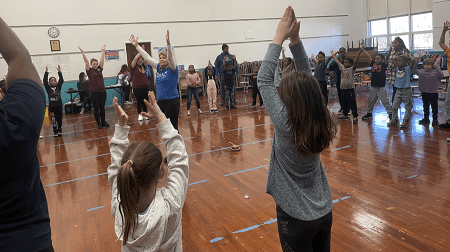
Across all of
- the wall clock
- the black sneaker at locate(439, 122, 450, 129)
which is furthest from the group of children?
the wall clock

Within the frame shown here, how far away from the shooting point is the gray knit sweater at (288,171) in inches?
64.5

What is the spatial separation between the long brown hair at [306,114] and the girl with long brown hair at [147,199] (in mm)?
556

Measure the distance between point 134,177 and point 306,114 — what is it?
0.79 meters

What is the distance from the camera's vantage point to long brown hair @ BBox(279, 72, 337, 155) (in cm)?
157

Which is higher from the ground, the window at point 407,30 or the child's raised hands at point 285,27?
the window at point 407,30

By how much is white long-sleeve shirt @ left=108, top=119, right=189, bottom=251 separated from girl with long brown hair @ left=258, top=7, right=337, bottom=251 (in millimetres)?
466

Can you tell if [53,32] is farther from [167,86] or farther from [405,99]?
[405,99]

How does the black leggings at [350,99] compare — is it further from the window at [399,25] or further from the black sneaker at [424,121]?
the window at [399,25]

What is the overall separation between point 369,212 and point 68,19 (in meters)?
Answer: 12.6

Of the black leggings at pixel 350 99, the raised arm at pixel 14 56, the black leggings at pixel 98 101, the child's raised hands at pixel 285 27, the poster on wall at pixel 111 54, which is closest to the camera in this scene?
the raised arm at pixel 14 56

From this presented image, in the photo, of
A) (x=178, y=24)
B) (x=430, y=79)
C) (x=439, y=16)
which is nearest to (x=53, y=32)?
(x=178, y=24)

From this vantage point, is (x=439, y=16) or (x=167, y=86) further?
(x=439, y=16)

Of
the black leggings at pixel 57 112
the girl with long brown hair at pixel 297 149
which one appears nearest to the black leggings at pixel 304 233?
the girl with long brown hair at pixel 297 149

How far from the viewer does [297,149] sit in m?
1.60
